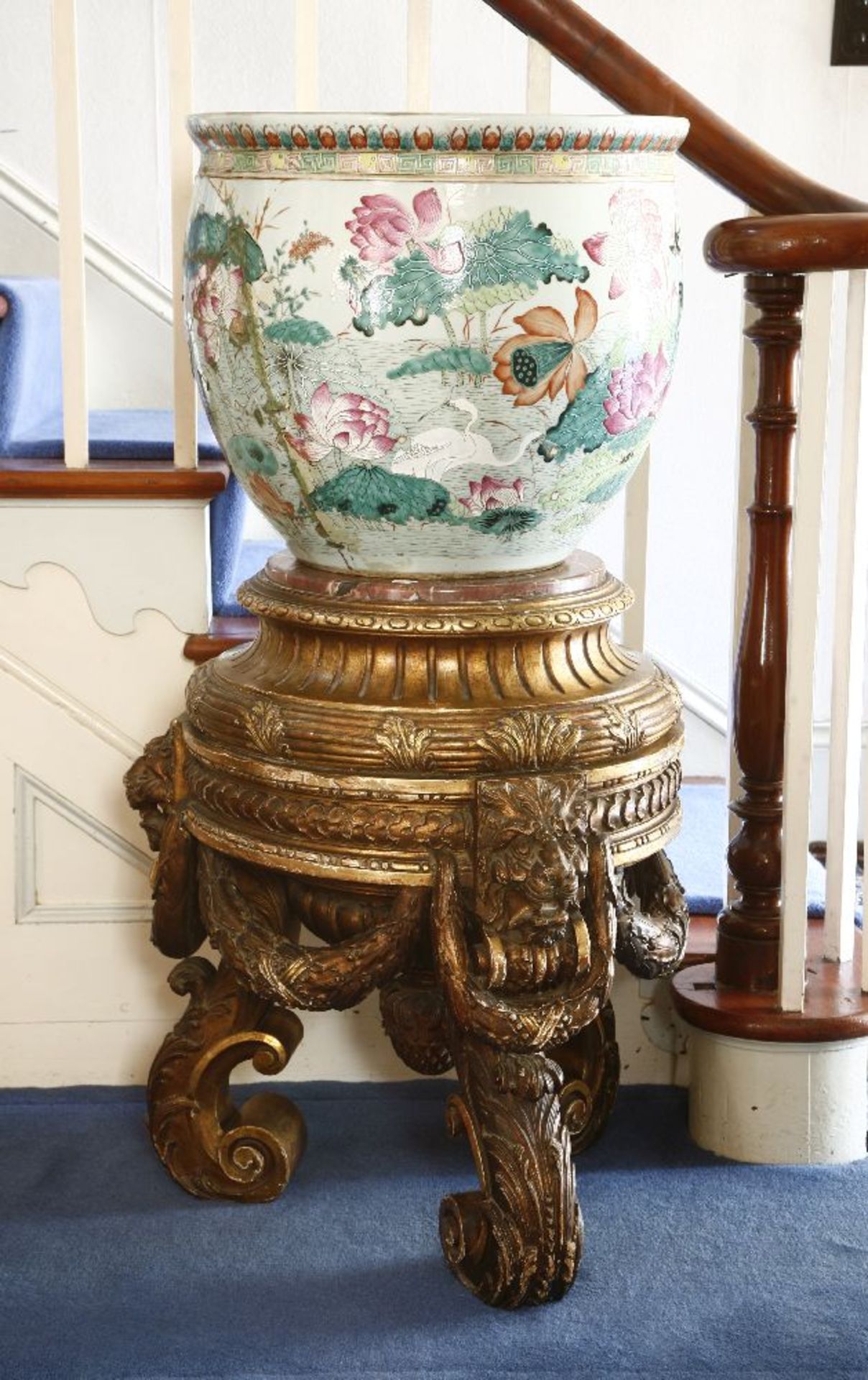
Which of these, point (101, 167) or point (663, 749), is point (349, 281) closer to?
point (663, 749)

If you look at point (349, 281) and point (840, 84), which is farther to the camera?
point (840, 84)

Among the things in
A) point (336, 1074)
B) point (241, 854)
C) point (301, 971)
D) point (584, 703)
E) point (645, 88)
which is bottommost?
point (336, 1074)

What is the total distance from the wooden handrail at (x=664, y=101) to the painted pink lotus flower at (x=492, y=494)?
470 millimetres

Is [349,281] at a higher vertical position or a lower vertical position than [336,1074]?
higher

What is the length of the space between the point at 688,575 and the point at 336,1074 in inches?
62.0

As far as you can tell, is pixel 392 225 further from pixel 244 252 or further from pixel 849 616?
pixel 849 616

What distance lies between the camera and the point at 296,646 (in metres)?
1.58

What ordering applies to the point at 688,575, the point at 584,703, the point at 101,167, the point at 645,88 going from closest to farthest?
the point at 584,703 < the point at 645,88 < the point at 101,167 < the point at 688,575

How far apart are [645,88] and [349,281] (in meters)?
0.52

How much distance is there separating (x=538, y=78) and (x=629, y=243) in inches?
19.5

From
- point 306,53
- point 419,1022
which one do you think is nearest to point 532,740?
point 419,1022

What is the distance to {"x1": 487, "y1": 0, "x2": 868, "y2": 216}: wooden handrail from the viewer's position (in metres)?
1.70

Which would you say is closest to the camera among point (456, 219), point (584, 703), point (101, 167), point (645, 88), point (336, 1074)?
point (456, 219)

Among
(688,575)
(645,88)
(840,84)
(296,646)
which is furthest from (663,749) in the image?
(840,84)
